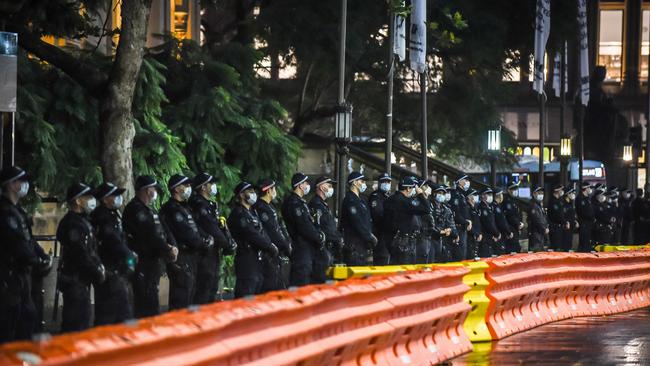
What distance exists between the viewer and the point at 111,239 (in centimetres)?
1509

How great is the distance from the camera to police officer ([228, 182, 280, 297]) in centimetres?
1892

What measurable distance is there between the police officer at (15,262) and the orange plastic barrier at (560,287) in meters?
6.48

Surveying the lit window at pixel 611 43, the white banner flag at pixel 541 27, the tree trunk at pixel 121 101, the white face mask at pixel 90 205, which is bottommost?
the white face mask at pixel 90 205

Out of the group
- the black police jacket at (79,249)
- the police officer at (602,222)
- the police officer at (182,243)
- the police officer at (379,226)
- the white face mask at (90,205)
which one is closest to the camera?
the black police jacket at (79,249)

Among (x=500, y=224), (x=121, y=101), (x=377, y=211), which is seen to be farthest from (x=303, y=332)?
(x=500, y=224)

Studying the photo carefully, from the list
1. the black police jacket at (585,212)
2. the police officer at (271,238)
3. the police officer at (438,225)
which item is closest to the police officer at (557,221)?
the black police jacket at (585,212)

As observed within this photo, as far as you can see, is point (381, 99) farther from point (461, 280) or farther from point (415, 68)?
point (461, 280)

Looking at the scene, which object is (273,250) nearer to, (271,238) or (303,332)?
(271,238)

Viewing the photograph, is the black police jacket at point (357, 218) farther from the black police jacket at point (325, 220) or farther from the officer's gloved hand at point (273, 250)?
the officer's gloved hand at point (273, 250)

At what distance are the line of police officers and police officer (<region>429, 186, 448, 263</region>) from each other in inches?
1.0

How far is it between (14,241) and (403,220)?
40.7 feet

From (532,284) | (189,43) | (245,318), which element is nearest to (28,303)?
(245,318)

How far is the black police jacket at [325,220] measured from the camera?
21812mm

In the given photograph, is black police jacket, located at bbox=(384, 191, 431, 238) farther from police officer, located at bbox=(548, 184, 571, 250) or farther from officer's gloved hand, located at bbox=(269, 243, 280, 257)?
police officer, located at bbox=(548, 184, 571, 250)
